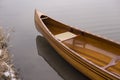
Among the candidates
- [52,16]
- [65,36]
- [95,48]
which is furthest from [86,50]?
[52,16]

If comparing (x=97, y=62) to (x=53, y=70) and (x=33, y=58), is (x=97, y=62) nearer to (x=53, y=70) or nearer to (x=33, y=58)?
(x=53, y=70)

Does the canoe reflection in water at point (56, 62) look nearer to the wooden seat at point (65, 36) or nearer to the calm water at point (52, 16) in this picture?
the calm water at point (52, 16)

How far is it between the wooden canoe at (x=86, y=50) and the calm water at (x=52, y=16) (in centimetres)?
53

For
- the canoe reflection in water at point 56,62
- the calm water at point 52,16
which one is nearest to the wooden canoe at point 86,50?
the canoe reflection in water at point 56,62

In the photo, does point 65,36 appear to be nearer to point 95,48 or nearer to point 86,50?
point 86,50

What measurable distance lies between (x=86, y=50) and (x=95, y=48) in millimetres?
297

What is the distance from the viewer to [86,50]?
7660 mm

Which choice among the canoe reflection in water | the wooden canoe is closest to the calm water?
the canoe reflection in water

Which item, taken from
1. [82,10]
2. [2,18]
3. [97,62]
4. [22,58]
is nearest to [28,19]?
[2,18]

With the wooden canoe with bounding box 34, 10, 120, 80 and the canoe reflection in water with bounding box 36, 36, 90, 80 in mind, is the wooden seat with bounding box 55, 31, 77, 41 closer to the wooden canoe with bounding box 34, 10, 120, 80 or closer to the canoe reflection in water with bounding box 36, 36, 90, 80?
the wooden canoe with bounding box 34, 10, 120, 80

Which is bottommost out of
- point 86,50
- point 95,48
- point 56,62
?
point 56,62

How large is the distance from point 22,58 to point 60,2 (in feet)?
20.4

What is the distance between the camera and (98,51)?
7371 millimetres

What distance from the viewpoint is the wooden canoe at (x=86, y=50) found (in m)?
6.15
